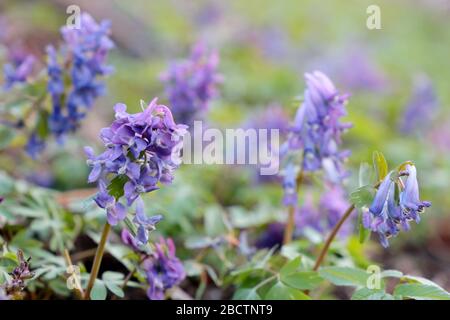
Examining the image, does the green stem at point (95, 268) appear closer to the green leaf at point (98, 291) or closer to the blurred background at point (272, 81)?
the green leaf at point (98, 291)

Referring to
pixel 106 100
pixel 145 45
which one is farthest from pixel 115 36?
pixel 106 100

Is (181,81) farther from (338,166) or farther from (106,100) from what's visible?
(106,100)

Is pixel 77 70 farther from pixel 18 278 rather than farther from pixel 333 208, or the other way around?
pixel 333 208

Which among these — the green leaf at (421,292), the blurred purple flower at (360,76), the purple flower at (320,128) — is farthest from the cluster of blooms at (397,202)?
the blurred purple flower at (360,76)

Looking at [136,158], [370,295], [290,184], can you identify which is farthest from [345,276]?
[136,158]

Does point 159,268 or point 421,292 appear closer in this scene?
point 421,292

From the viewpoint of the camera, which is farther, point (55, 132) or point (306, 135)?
point (55, 132)
